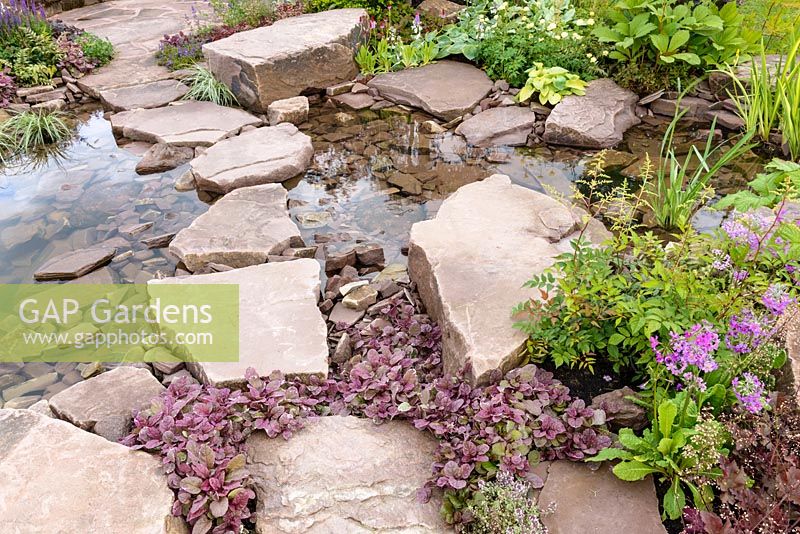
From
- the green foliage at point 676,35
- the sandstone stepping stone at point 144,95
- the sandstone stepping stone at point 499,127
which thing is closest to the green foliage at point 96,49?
the sandstone stepping stone at point 144,95

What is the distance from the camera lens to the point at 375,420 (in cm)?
299

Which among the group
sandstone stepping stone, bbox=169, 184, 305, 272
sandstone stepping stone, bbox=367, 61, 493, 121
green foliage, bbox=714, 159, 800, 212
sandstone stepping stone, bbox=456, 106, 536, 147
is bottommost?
sandstone stepping stone, bbox=456, 106, 536, 147

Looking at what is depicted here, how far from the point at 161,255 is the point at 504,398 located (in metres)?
3.02

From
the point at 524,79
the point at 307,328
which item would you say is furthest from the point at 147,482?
the point at 524,79

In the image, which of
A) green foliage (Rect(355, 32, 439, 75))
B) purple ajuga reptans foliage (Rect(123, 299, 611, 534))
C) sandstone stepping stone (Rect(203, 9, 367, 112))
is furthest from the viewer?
green foliage (Rect(355, 32, 439, 75))

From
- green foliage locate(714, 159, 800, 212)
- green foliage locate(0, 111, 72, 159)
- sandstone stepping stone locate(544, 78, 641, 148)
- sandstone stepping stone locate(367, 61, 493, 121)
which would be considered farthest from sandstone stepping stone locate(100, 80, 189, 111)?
green foliage locate(714, 159, 800, 212)

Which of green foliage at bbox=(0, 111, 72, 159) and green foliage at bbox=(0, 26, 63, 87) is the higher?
green foliage at bbox=(0, 26, 63, 87)

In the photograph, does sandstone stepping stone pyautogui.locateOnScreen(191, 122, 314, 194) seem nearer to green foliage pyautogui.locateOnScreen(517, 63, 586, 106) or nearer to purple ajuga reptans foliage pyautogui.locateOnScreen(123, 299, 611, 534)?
green foliage pyautogui.locateOnScreen(517, 63, 586, 106)

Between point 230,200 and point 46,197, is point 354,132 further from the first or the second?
point 46,197

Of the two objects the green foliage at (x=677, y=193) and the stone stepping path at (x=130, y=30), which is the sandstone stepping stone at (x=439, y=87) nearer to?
the green foliage at (x=677, y=193)

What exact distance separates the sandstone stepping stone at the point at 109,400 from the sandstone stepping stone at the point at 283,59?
4.38 meters

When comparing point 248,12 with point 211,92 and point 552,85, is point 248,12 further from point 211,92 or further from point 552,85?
point 552,85

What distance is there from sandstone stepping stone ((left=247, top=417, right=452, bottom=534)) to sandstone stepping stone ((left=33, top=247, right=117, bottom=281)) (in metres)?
2.36

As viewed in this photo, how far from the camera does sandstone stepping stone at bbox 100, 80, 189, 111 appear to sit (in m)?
7.16
